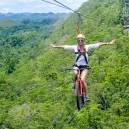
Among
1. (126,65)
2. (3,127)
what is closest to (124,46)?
(126,65)

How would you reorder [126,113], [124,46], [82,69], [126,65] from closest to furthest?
[82,69] → [126,113] → [126,65] → [124,46]

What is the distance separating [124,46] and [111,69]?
7.22 meters

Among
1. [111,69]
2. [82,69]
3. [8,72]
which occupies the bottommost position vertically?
[8,72]

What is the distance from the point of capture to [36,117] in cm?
2603

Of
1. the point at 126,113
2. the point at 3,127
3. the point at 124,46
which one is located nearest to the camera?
the point at 126,113

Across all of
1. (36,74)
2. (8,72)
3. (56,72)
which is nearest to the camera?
(56,72)

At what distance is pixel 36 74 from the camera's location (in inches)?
1901

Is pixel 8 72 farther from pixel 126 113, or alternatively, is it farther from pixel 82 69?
pixel 82 69

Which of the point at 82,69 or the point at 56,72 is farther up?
the point at 82,69

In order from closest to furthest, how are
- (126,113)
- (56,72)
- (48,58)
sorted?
(126,113), (56,72), (48,58)

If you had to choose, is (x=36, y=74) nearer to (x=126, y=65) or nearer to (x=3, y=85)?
(x=3, y=85)

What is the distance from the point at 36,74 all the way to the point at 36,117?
22.5 m

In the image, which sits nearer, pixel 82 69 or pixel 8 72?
pixel 82 69

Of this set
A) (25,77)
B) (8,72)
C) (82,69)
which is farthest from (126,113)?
(8,72)
